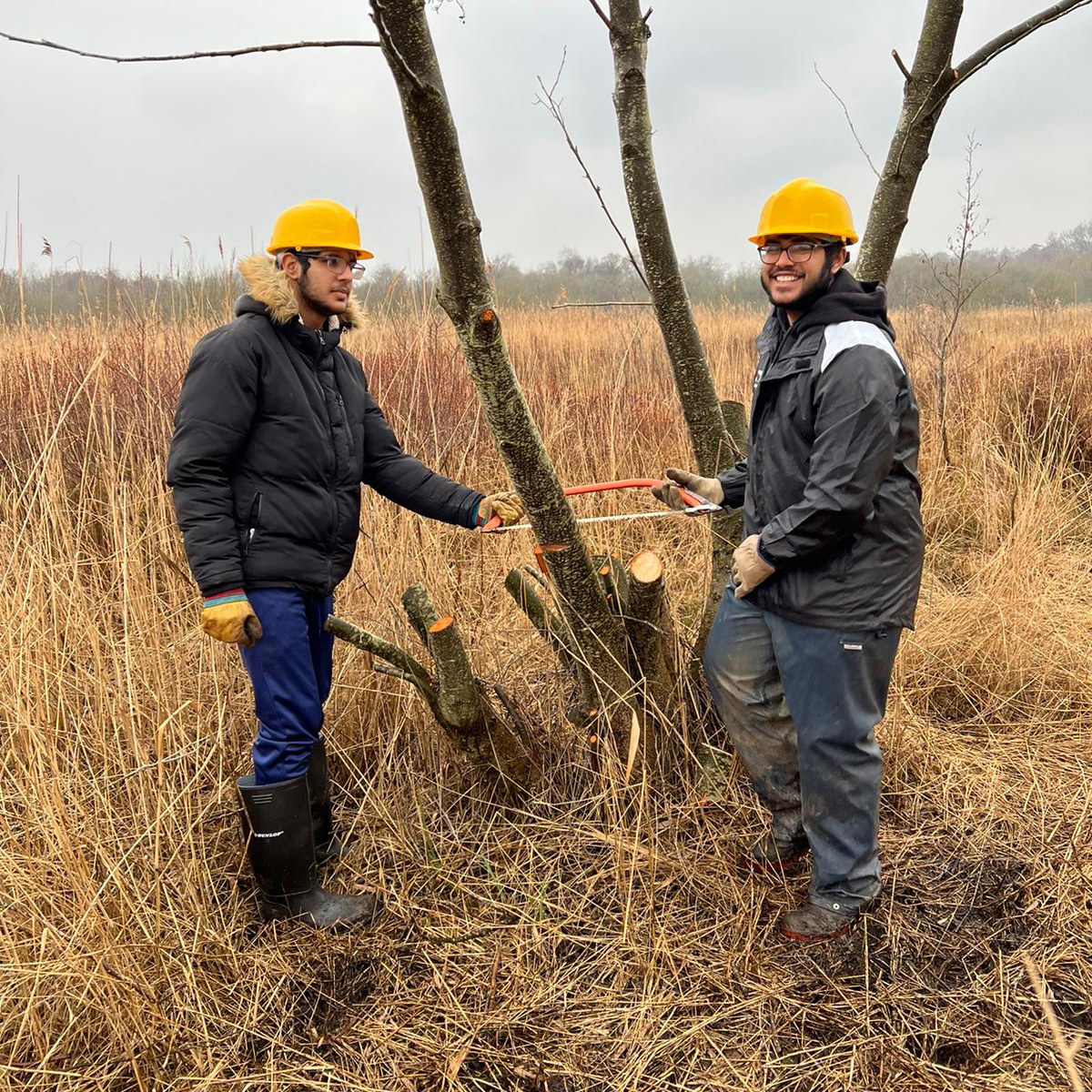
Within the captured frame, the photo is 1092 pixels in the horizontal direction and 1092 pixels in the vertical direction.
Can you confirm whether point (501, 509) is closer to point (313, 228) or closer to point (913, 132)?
point (313, 228)

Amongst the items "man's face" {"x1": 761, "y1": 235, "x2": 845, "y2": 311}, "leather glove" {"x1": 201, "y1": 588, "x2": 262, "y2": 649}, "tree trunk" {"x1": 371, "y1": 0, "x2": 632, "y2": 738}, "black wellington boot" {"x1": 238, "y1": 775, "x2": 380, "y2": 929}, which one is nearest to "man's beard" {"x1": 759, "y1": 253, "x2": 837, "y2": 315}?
"man's face" {"x1": 761, "y1": 235, "x2": 845, "y2": 311}

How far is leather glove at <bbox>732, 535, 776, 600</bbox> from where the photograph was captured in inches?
76.6

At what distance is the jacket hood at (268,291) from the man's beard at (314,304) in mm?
49

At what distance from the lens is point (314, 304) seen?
2.27m

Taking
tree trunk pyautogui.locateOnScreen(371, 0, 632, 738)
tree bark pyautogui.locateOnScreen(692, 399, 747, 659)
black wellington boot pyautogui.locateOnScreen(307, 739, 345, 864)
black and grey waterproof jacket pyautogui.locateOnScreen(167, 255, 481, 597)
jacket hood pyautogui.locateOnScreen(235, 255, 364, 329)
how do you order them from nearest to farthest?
tree trunk pyautogui.locateOnScreen(371, 0, 632, 738)
black and grey waterproof jacket pyautogui.locateOnScreen(167, 255, 481, 597)
jacket hood pyautogui.locateOnScreen(235, 255, 364, 329)
black wellington boot pyautogui.locateOnScreen(307, 739, 345, 864)
tree bark pyautogui.locateOnScreen(692, 399, 747, 659)

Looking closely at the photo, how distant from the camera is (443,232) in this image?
173 centimetres

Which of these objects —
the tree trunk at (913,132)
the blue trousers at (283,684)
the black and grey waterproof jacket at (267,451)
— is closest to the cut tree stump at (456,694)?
→ the blue trousers at (283,684)

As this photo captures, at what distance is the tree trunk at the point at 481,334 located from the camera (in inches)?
60.7

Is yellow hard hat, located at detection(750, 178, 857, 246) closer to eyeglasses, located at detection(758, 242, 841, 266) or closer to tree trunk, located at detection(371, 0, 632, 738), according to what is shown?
eyeglasses, located at detection(758, 242, 841, 266)

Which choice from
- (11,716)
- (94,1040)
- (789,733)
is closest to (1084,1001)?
(789,733)

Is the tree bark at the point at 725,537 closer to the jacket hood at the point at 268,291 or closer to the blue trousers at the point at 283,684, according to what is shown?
the blue trousers at the point at 283,684

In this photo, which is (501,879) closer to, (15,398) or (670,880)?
(670,880)

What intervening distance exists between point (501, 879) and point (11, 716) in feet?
4.92

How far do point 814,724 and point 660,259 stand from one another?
54.0 inches
